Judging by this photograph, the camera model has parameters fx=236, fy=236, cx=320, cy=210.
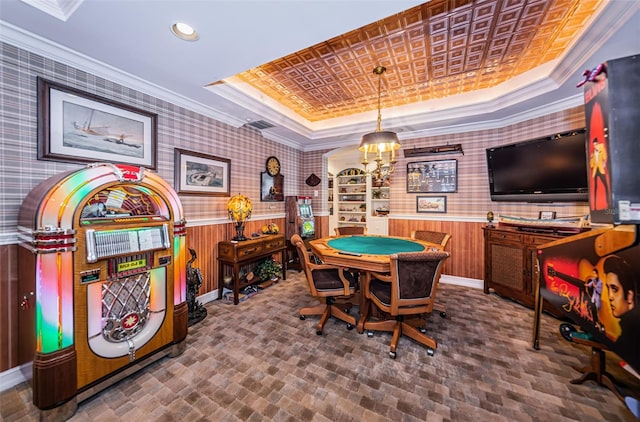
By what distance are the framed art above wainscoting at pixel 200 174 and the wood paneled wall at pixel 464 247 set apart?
3.66m

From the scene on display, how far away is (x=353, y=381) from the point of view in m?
1.89

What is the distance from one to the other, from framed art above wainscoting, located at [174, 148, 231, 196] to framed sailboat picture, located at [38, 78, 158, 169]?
34 cm

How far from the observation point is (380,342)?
244 cm

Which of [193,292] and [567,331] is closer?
[567,331]

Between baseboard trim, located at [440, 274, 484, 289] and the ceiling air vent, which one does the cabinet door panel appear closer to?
baseboard trim, located at [440, 274, 484, 289]

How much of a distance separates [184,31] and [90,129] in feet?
4.44

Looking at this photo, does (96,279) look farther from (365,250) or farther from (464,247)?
(464,247)

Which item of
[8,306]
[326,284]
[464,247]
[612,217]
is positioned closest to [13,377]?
[8,306]

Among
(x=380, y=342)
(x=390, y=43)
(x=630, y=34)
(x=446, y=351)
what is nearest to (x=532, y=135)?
(x=630, y=34)

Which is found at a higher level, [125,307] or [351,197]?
[351,197]

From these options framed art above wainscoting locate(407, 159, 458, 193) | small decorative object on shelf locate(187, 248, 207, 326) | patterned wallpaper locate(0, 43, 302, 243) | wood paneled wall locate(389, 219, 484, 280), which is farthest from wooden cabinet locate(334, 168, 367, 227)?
small decorative object on shelf locate(187, 248, 207, 326)

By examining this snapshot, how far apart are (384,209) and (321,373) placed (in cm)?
522

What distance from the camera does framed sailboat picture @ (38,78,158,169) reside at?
2.02 meters

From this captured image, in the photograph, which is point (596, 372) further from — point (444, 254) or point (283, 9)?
point (283, 9)
